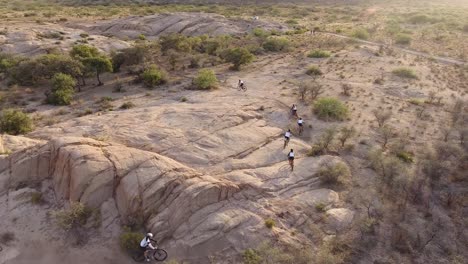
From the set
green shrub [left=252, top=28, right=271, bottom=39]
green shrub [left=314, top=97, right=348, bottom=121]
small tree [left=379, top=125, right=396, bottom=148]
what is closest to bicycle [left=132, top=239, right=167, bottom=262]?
small tree [left=379, top=125, right=396, bottom=148]

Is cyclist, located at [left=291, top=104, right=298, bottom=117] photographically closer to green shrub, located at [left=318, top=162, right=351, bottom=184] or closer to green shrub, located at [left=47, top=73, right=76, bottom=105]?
green shrub, located at [left=318, top=162, right=351, bottom=184]

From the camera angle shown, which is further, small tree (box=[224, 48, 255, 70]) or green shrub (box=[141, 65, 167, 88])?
small tree (box=[224, 48, 255, 70])

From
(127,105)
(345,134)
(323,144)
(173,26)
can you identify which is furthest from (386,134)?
(173,26)

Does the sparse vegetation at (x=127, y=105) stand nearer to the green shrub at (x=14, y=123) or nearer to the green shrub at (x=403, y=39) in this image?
the green shrub at (x=14, y=123)

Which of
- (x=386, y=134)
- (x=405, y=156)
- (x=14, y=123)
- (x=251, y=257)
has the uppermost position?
(x=14, y=123)

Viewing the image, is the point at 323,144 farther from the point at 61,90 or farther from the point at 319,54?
the point at 319,54

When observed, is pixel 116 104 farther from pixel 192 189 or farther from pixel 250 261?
pixel 250 261

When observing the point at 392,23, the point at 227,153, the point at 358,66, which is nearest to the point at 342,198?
the point at 227,153
